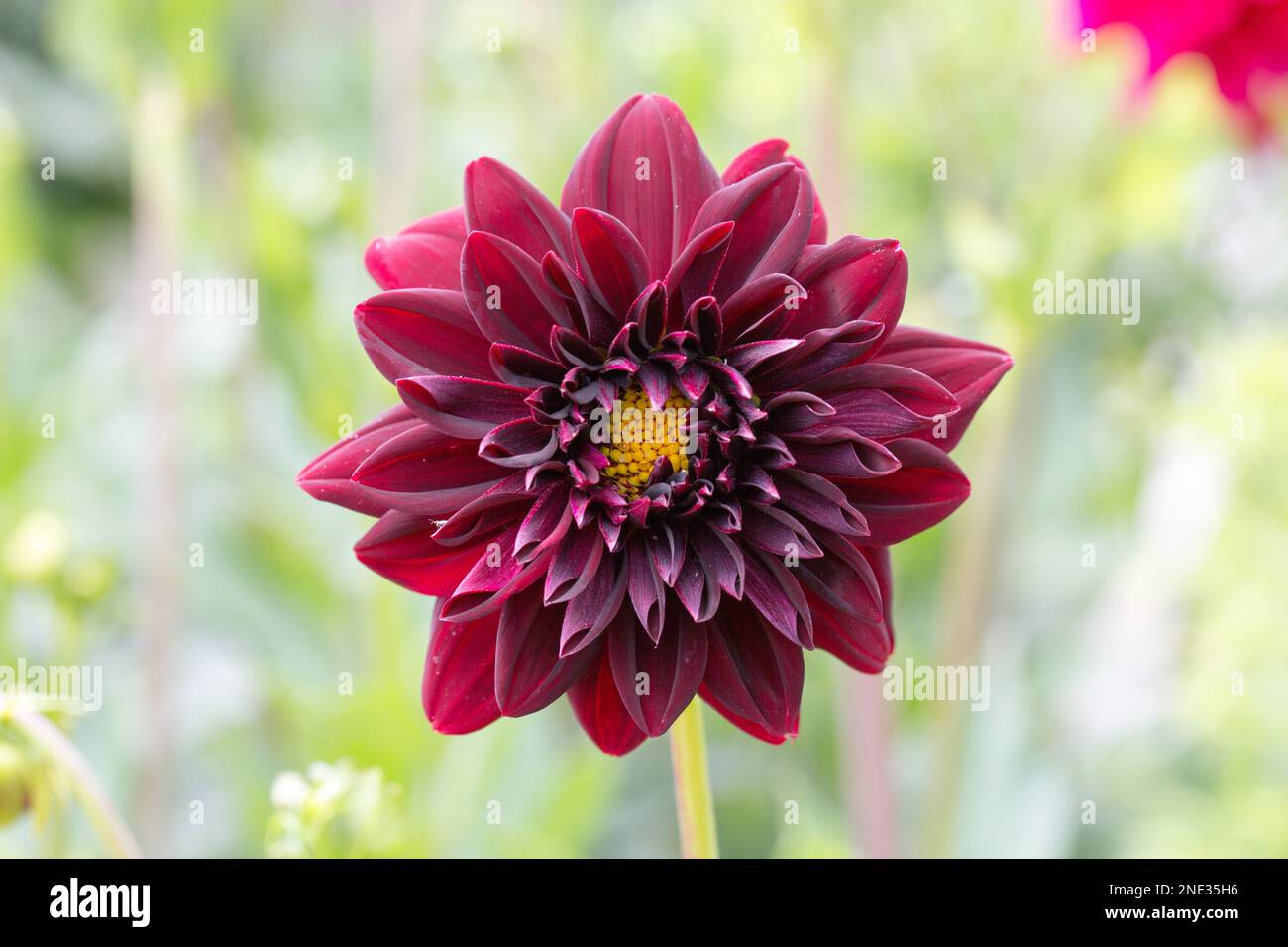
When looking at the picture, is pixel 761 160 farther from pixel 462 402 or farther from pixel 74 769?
pixel 74 769

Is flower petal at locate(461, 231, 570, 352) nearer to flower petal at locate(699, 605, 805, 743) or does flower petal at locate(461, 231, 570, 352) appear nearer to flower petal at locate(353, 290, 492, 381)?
flower petal at locate(353, 290, 492, 381)

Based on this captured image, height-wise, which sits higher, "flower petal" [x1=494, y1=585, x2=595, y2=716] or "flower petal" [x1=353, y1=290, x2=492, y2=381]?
"flower petal" [x1=353, y1=290, x2=492, y2=381]

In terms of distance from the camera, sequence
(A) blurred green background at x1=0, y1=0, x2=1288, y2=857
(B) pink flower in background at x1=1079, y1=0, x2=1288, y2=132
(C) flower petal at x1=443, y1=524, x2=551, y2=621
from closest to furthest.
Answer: (C) flower petal at x1=443, y1=524, x2=551, y2=621 < (B) pink flower in background at x1=1079, y1=0, x2=1288, y2=132 < (A) blurred green background at x1=0, y1=0, x2=1288, y2=857

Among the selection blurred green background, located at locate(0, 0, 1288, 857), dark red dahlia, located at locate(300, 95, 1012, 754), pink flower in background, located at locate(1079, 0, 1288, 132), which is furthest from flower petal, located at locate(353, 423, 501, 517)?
pink flower in background, located at locate(1079, 0, 1288, 132)

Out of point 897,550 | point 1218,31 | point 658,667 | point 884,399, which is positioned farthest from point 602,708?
point 897,550

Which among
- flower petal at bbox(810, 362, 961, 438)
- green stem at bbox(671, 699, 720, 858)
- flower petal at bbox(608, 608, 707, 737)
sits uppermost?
flower petal at bbox(810, 362, 961, 438)

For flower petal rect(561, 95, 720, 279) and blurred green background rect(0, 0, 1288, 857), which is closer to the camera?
flower petal rect(561, 95, 720, 279)

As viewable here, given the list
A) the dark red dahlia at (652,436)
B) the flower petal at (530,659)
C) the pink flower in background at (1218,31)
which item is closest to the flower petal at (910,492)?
the dark red dahlia at (652,436)
